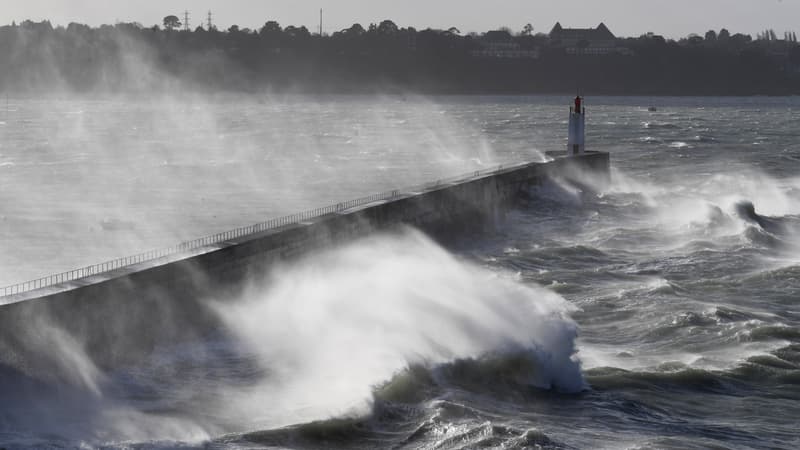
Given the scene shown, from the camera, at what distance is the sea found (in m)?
13.9

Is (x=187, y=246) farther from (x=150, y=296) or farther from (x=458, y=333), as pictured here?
(x=458, y=333)

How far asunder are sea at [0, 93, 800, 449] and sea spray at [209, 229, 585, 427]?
51 mm

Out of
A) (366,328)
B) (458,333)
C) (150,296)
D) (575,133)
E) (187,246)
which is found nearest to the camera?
(150,296)

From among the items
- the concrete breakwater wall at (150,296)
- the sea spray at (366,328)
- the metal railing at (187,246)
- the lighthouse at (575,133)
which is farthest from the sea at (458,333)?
the lighthouse at (575,133)

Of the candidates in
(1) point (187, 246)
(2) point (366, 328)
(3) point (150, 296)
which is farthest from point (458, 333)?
(1) point (187, 246)

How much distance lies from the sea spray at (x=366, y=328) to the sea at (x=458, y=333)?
5 centimetres

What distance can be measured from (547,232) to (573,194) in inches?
327

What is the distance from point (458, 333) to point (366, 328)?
4.64 feet

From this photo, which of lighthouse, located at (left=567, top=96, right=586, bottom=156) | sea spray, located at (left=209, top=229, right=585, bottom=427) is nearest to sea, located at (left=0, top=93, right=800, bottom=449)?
sea spray, located at (left=209, top=229, right=585, bottom=427)

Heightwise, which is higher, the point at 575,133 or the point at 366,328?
the point at 575,133

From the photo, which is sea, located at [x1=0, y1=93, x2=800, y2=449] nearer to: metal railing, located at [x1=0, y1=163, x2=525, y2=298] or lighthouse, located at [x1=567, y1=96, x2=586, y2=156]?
metal railing, located at [x1=0, y1=163, x2=525, y2=298]

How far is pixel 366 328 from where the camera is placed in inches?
727

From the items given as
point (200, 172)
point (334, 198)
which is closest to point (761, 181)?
point (334, 198)

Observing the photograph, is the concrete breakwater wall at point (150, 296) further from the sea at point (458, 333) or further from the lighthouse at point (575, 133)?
the lighthouse at point (575, 133)
